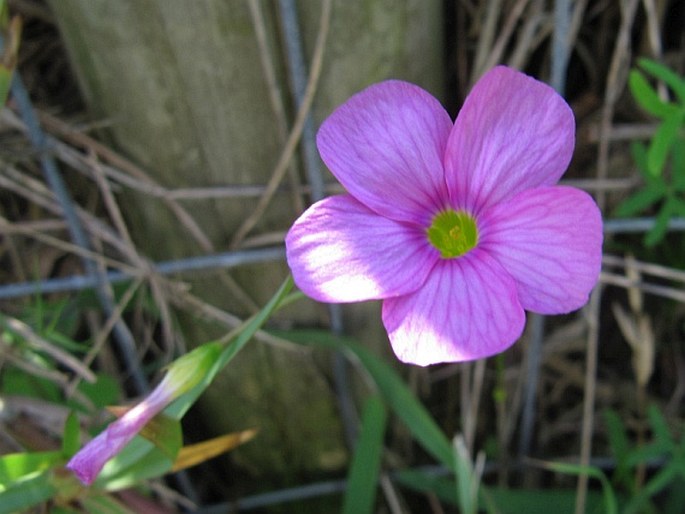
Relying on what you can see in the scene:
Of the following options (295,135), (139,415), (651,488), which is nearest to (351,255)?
(139,415)

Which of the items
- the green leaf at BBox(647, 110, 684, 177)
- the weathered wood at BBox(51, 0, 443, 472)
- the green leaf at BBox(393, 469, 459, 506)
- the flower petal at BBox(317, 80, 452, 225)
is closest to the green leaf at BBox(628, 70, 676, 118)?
the green leaf at BBox(647, 110, 684, 177)

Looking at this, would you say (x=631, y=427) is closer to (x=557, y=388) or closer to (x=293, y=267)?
(x=557, y=388)

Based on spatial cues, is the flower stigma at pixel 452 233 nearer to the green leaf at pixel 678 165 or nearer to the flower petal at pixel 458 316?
the flower petal at pixel 458 316

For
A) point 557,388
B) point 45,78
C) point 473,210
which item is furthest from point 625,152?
point 45,78

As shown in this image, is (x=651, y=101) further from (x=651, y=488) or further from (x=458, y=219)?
(x=651, y=488)

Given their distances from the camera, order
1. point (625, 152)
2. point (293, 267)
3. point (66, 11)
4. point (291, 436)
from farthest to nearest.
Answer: point (291, 436)
point (625, 152)
point (66, 11)
point (293, 267)

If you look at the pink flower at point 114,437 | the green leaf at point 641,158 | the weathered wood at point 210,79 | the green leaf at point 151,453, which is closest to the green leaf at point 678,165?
the green leaf at point 641,158

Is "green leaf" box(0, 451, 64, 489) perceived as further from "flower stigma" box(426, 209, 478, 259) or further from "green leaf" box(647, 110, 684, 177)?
"green leaf" box(647, 110, 684, 177)
